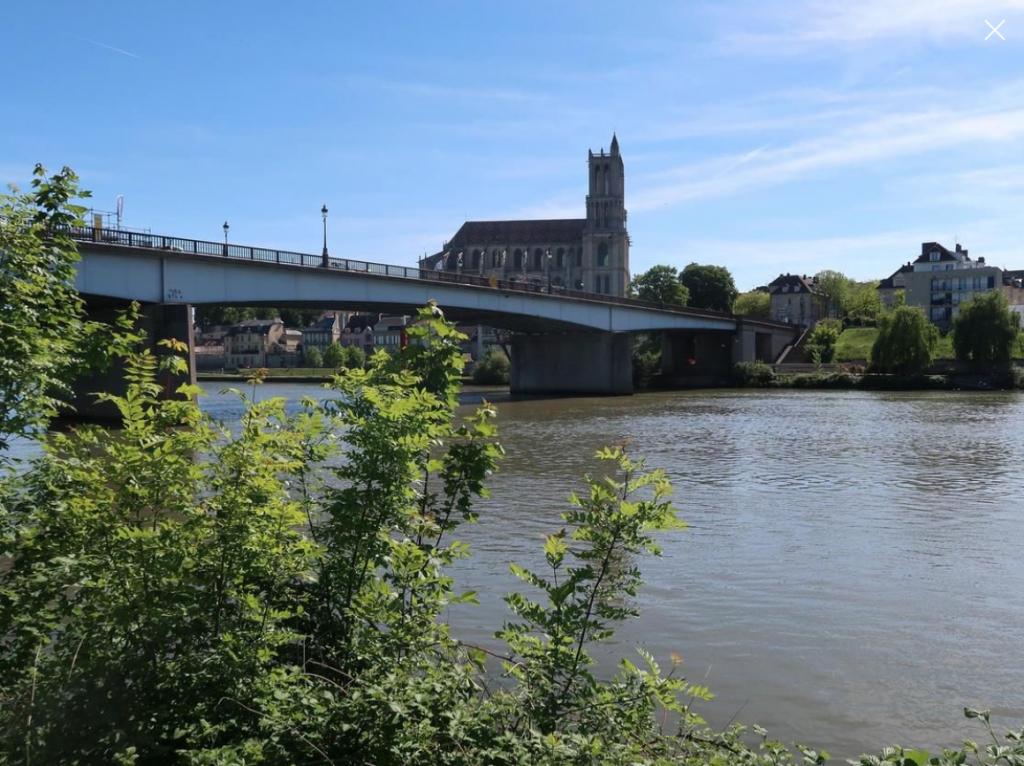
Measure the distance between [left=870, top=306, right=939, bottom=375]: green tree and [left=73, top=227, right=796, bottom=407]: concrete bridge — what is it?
13.3 metres

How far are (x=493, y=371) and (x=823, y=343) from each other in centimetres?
3238

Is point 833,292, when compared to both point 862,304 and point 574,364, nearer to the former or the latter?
point 862,304

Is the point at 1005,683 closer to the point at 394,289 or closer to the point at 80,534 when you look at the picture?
the point at 80,534

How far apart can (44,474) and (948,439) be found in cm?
3222

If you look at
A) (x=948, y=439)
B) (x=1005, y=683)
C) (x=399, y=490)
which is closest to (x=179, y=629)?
(x=399, y=490)

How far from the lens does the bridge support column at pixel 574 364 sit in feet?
238

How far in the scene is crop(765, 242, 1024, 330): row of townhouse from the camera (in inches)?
4560

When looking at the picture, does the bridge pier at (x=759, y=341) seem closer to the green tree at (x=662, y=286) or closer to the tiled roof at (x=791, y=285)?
the green tree at (x=662, y=286)

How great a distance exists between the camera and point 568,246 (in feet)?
569

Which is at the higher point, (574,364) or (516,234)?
(516,234)

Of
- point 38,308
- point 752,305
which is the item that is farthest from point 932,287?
point 38,308

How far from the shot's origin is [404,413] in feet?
19.6

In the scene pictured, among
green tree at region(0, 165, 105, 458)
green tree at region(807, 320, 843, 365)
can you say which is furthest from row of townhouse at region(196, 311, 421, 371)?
green tree at region(0, 165, 105, 458)

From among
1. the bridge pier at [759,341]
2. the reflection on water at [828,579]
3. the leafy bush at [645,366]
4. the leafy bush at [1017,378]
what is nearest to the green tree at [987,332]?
the leafy bush at [1017,378]
